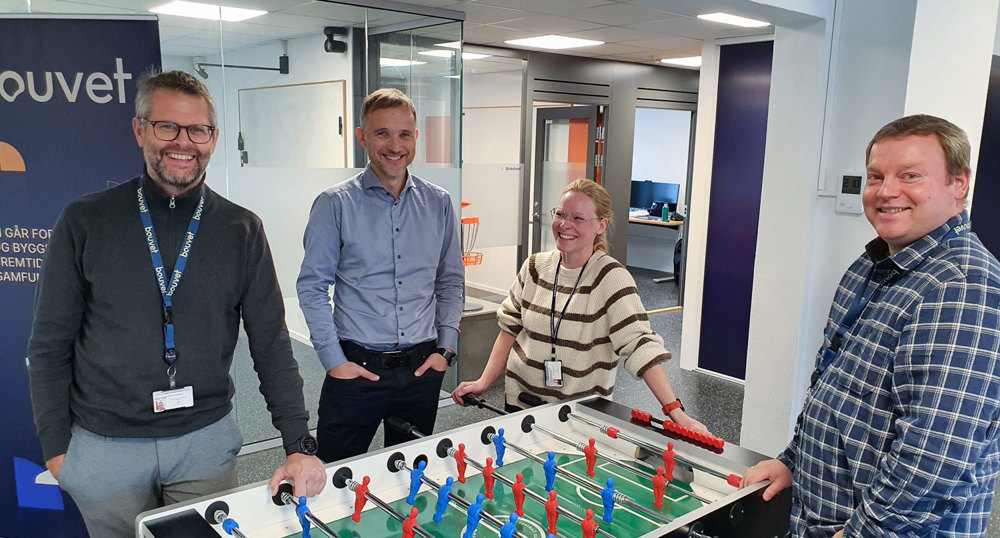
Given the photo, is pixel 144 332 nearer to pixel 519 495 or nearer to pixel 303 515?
pixel 303 515

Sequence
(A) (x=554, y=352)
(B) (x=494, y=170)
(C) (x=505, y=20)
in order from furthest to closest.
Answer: (B) (x=494, y=170) → (C) (x=505, y=20) → (A) (x=554, y=352)

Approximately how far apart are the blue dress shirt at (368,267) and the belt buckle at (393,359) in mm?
41

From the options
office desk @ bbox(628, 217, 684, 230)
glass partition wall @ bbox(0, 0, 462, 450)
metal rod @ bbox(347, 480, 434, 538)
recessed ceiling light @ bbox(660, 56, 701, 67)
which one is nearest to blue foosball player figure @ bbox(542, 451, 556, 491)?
metal rod @ bbox(347, 480, 434, 538)

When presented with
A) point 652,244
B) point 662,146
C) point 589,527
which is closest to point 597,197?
point 589,527

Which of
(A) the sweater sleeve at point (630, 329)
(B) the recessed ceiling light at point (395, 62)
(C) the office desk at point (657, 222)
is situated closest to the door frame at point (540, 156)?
(C) the office desk at point (657, 222)

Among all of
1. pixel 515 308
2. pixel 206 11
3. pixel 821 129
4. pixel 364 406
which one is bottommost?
pixel 364 406

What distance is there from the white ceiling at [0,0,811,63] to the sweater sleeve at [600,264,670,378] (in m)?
1.61

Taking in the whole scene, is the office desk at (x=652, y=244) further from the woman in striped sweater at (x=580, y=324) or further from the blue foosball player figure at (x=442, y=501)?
the blue foosball player figure at (x=442, y=501)

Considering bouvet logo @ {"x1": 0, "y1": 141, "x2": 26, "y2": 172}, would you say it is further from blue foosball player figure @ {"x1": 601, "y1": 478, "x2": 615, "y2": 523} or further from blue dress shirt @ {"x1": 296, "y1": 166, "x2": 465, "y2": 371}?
blue foosball player figure @ {"x1": 601, "y1": 478, "x2": 615, "y2": 523}

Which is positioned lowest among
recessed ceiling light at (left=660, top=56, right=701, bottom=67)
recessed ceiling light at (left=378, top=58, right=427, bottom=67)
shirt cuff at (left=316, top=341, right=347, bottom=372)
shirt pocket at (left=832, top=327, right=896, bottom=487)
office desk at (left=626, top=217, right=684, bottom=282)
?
office desk at (left=626, top=217, right=684, bottom=282)

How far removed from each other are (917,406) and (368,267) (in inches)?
67.5

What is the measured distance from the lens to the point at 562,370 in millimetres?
2340

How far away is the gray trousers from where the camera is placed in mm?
1651

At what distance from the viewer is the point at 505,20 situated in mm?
4566
